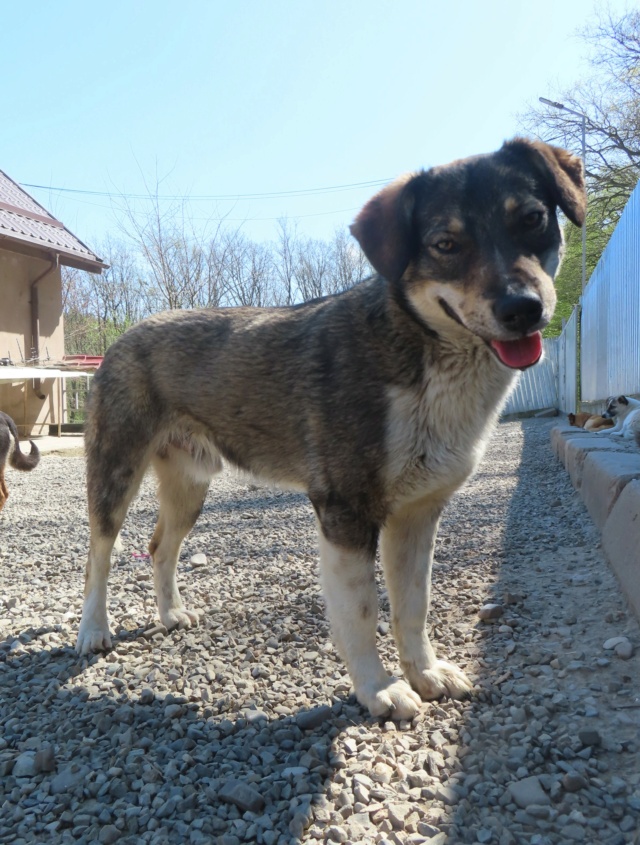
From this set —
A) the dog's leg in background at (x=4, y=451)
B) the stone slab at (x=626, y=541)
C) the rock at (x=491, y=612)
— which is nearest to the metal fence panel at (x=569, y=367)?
the dog's leg in background at (x=4, y=451)

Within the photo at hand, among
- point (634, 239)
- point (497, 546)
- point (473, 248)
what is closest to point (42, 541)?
point (497, 546)

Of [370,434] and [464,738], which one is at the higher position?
[370,434]

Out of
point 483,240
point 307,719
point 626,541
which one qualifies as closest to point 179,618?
point 307,719

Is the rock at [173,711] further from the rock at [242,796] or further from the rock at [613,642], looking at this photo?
the rock at [613,642]

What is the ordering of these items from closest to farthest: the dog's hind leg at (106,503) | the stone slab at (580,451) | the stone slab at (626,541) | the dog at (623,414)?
1. the stone slab at (626,541)
2. the dog's hind leg at (106,503)
3. the stone slab at (580,451)
4. the dog at (623,414)

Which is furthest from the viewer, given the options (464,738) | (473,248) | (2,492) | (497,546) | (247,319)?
(2,492)

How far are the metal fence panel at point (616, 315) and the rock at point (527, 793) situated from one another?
6555mm

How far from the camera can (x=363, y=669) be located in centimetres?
251

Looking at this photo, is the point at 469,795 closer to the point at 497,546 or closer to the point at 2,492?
the point at 497,546

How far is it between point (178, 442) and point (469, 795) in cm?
228

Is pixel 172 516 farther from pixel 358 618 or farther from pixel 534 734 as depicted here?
pixel 534 734

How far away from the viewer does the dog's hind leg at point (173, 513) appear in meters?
3.59

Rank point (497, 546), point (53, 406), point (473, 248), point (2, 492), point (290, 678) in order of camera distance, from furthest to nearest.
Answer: point (53, 406), point (2, 492), point (497, 546), point (290, 678), point (473, 248)

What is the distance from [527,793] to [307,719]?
2.71ft
